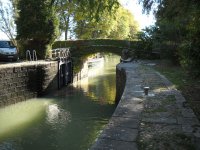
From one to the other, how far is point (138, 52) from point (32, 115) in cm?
1481

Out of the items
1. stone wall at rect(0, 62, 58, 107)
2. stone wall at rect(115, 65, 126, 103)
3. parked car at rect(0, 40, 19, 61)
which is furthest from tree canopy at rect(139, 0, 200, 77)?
parked car at rect(0, 40, 19, 61)

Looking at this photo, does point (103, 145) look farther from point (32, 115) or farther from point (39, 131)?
point (32, 115)

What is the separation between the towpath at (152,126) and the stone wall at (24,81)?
26.6 feet

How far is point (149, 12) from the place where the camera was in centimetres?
1588

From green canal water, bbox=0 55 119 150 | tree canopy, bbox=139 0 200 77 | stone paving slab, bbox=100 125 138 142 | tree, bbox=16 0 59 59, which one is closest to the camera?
stone paving slab, bbox=100 125 138 142

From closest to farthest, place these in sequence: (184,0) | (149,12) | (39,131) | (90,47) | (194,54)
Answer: (194,54)
(184,0)
(39,131)
(149,12)
(90,47)

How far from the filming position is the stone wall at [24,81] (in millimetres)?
15438

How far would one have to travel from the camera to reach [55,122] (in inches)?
508

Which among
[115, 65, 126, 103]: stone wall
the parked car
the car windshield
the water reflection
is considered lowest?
the water reflection

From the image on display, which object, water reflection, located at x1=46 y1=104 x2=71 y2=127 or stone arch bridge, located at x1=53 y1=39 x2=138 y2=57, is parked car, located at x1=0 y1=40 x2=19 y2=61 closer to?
water reflection, located at x1=46 y1=104 x2=71 y2=127

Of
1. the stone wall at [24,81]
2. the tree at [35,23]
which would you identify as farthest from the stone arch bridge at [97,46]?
the stone wall at [24,81]

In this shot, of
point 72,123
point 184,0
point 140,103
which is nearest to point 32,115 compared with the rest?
point 72,123

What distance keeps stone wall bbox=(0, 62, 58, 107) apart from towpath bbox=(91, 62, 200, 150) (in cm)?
811

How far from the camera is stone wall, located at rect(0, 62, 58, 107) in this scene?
15438 mm
